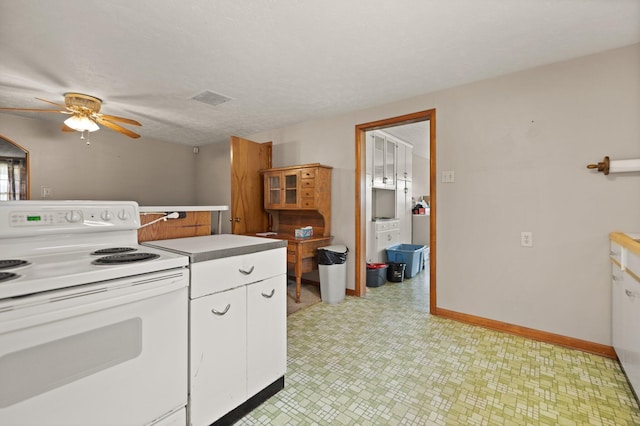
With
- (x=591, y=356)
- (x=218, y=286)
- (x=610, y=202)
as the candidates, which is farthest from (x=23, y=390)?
(x=610, y=202)

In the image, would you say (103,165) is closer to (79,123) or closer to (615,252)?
(79,123)

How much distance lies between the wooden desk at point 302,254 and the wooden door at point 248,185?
908 mm

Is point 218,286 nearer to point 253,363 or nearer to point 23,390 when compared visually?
point 253,363

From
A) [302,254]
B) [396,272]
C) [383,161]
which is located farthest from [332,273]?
[383,161]

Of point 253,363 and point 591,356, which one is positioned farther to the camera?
point 591,356

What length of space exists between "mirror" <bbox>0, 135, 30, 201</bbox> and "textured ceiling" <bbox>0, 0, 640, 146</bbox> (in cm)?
106

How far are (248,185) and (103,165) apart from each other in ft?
8.65

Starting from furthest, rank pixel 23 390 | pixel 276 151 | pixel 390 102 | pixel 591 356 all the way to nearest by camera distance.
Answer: pixel 276 151, pixel 390 102, pixel 591 356, pixel 23 390

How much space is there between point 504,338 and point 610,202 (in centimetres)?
133

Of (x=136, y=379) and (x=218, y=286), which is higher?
(x=218, y=286)

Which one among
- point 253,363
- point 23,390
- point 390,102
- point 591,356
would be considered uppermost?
point 390,102

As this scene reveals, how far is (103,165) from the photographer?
4.65 meters

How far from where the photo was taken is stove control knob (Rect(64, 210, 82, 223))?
140cm

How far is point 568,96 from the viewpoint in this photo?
7.45 feet
